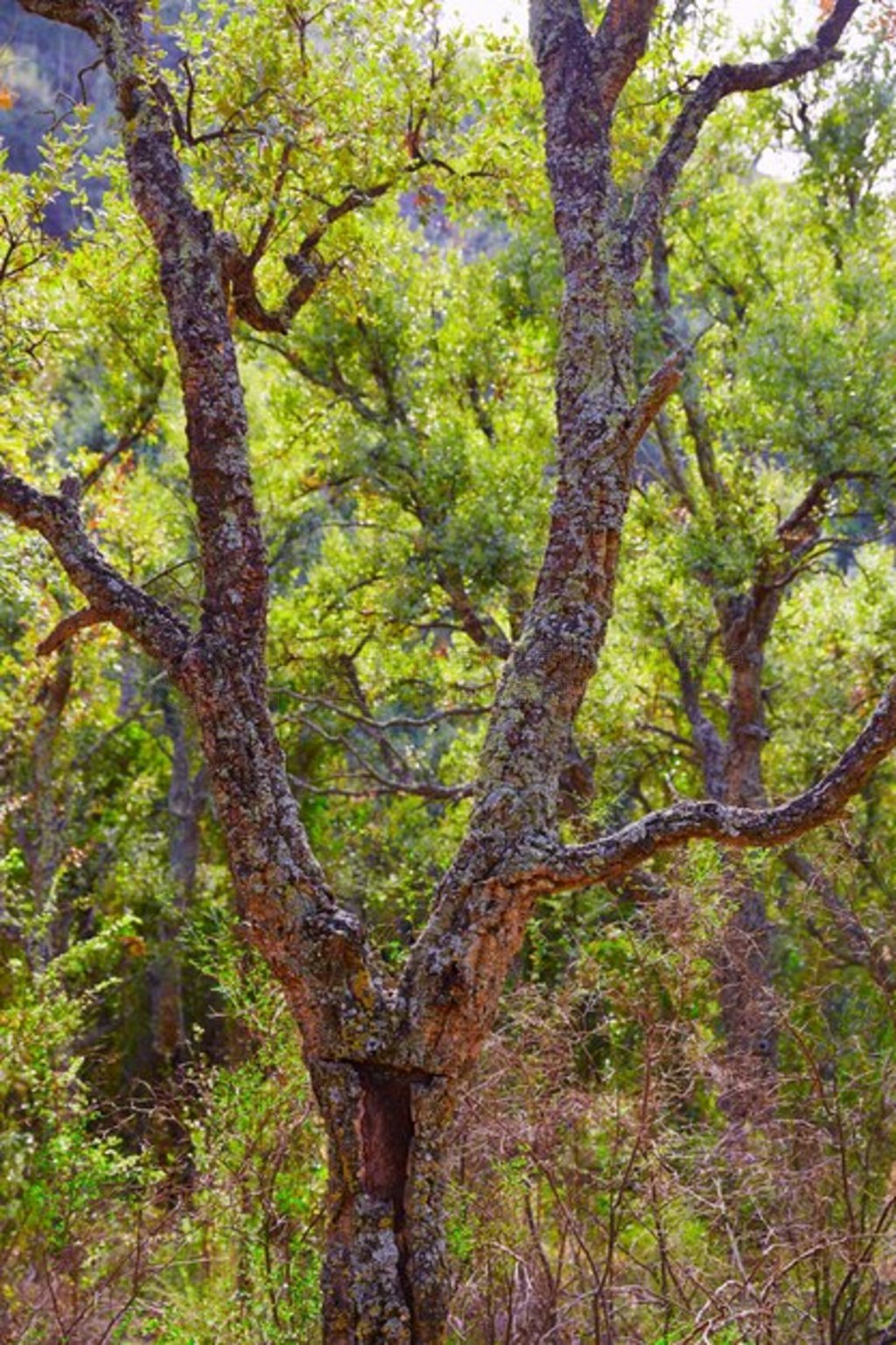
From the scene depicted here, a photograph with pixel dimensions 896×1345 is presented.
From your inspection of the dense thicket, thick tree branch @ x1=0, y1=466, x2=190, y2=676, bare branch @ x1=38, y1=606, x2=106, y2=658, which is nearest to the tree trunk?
the dense thicket

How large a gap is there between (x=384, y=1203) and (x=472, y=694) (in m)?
6.75

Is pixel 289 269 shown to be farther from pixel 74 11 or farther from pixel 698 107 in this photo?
pixel 698 107

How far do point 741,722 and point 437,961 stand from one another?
19.4ft

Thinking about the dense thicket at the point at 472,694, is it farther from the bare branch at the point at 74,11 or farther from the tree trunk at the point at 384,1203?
the bare branch at the point at 74,11

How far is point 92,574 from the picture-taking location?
4113 millimetres

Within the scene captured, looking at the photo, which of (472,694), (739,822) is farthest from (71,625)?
(472,694)

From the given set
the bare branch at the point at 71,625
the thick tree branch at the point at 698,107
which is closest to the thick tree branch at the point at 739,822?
the bare branch at the point at 71,625

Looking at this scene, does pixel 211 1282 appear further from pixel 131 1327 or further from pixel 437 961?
pixel 437 961

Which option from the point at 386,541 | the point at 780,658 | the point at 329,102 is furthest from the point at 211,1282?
the point at 780,658

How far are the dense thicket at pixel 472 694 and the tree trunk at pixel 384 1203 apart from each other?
3cm

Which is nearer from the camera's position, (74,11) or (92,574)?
(92,574)

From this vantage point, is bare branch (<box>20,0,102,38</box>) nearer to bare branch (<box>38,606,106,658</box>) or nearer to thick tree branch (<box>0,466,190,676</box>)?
thick tree branch (<box>0,466,190,676</box>)

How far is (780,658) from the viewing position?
38.7 ft

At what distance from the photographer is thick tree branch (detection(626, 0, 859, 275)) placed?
455 centimetres
